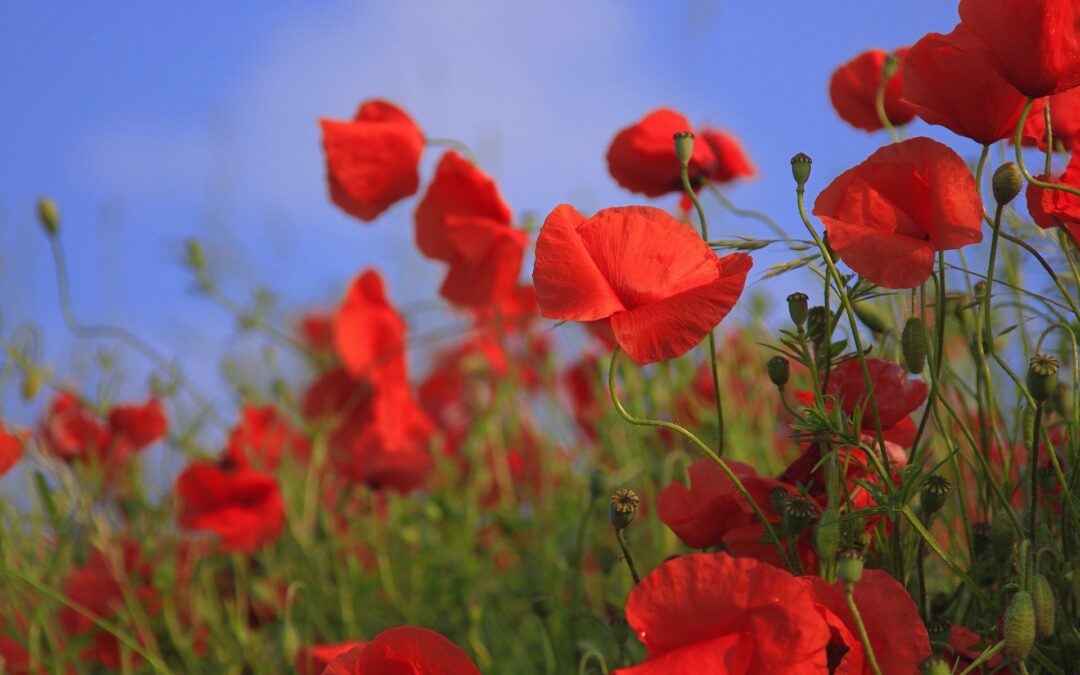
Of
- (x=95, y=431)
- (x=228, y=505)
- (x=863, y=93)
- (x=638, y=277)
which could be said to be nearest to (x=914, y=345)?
(x=638, y=277)

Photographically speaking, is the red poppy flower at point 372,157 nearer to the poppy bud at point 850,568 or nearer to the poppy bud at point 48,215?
the poppy bud at point 48,215

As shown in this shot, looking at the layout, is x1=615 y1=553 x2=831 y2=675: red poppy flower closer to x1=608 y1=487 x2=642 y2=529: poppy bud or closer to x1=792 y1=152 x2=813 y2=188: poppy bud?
x1=608 y1=487 x2=642 y2=529: poppy bud

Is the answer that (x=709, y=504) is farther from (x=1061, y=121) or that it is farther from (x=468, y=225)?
(x=468, y=225)

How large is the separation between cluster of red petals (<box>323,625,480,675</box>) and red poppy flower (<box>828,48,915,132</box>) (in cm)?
56

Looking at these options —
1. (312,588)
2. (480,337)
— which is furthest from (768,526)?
(480,337)

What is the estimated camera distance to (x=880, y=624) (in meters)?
0.69

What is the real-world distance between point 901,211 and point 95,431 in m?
1.36

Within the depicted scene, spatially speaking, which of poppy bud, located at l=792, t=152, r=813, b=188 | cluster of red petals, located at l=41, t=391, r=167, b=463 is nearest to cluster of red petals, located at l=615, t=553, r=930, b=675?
poppy bud, located at l=792, t=152, r=813, b=188

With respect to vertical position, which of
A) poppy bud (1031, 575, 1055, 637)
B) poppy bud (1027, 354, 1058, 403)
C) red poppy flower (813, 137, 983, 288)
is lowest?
poppy bud (1031, 575, 1055, 637)

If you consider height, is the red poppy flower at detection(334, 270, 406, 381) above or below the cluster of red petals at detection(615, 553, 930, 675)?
above

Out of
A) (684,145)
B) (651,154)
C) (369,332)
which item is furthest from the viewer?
(369,332)

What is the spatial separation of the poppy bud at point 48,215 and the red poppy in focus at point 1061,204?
1.07 meters

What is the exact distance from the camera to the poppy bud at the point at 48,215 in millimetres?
1413

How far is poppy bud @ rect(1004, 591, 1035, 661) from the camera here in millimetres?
628
